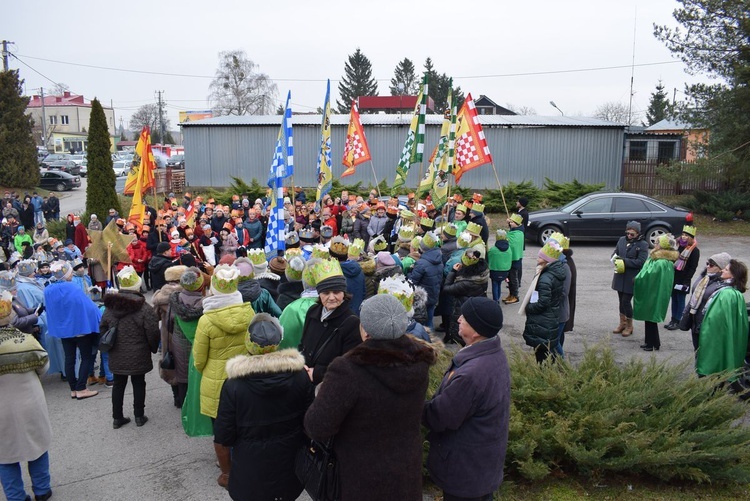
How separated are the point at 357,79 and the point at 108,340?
66815 mm

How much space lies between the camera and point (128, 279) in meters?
6.09

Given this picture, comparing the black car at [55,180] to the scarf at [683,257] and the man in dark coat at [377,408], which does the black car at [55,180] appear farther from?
the man in dark coat at [377,408]

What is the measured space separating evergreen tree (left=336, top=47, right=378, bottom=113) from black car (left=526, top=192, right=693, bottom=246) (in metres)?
53.8

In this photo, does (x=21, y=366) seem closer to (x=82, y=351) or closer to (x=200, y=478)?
(x=200, y=478)

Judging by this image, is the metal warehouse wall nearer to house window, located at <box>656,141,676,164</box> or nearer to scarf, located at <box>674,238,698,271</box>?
house window, located at <box>656,141,676,164</box>

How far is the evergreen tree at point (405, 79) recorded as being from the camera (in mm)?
70500

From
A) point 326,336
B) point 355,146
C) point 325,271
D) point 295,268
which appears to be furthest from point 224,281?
point 355,146

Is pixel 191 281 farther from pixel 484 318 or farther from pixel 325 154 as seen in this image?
pixel 325 154

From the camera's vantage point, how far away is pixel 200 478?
5.21 meters

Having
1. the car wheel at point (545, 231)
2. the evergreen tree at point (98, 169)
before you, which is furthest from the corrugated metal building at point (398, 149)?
the car wheel at point (545, 231)

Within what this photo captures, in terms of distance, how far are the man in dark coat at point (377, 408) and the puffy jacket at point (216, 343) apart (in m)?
1.89

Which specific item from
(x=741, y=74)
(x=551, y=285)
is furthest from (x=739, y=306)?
(x=741, y=74)

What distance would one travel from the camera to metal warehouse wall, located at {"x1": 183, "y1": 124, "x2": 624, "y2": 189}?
2586 cm

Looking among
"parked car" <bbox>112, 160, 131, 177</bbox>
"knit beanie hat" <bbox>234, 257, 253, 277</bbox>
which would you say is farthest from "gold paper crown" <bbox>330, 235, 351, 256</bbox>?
"parked car" <bbox>112, 160, 131, 177</bbox>
